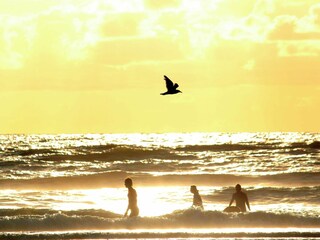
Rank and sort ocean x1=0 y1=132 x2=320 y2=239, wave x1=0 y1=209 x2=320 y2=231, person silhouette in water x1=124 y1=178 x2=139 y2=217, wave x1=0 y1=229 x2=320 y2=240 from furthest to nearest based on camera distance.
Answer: wave x1=0 y1=209 x2=320 y2=231
ocean x1=0 y1=132 x2=320 y2=239
person silhouette in water x1=124 y1=178 x2=139 y2=217
wave x1=0 y1=229 x2=320 y2=240

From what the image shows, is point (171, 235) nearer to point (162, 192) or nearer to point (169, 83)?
point (169, 83)

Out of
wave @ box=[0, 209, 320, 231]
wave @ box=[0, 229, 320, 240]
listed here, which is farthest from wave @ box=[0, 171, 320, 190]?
wave @ box=[0, 229, 320, 240]

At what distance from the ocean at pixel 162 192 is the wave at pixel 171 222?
0.10 ft

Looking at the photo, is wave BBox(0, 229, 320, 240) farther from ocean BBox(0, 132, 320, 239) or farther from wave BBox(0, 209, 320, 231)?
wave BBox(0, 209, 320, 231)

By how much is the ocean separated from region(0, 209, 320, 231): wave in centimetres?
3

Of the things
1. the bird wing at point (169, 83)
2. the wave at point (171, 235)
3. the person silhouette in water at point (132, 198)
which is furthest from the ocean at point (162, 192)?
the bird wing at point (169, 83)

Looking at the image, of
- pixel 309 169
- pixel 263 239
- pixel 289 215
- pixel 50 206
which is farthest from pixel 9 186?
pixel 263 239

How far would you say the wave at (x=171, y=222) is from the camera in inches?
837

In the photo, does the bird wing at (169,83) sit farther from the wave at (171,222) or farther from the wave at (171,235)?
the wave at (171,235)


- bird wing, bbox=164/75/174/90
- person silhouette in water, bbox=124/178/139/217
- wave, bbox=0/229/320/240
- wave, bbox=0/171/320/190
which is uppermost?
bird wing, bbox=164/75/174/90

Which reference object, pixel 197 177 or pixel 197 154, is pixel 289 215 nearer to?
pixel 197 177

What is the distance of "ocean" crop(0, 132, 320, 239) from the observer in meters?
21.0

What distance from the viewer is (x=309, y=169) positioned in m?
53.6

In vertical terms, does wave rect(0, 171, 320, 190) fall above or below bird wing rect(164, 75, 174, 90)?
below
